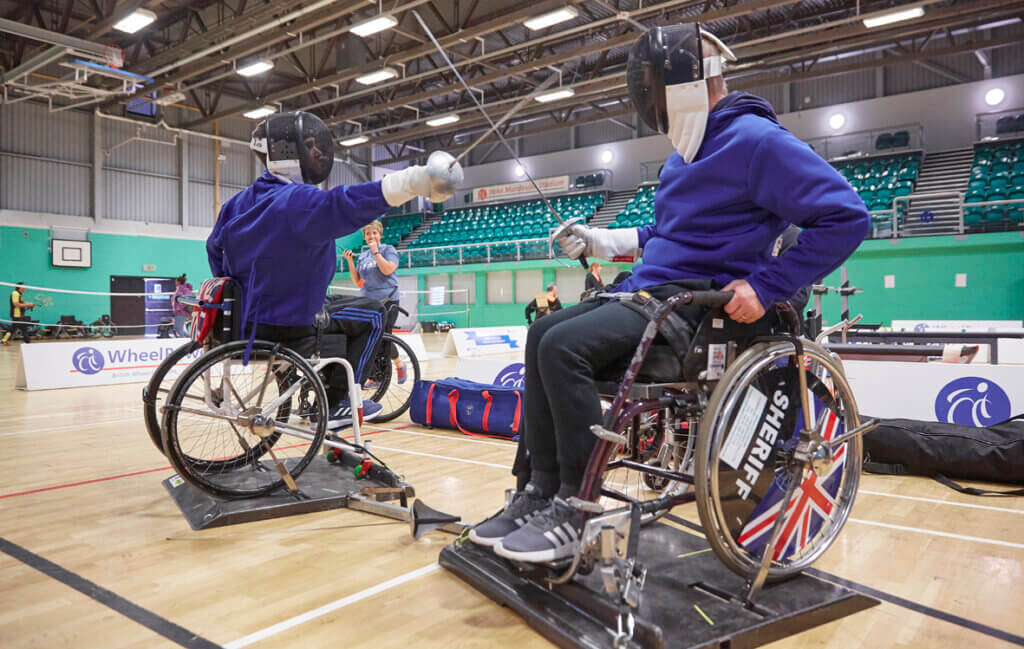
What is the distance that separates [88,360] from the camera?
7.16 meters

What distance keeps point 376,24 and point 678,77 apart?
34.7 ft

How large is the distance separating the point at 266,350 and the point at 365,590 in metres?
1.07

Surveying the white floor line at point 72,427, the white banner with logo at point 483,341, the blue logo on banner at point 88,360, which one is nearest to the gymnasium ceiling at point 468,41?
the white banner with logo at point 483,341

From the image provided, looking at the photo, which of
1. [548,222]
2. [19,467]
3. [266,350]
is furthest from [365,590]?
[548,222]

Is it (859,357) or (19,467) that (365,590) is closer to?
(19,467)

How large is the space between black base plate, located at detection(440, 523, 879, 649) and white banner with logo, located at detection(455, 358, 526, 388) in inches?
127

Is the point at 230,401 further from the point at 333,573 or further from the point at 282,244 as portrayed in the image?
the point at 333,573

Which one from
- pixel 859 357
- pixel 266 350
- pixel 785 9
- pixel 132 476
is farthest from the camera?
pixel 785 9

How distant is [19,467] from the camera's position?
132 inches

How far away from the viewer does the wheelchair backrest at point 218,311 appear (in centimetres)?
248

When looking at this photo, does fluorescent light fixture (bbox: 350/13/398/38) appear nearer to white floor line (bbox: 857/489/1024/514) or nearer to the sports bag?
the sports bag

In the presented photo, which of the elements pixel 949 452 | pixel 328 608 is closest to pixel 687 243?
pixel 328 608

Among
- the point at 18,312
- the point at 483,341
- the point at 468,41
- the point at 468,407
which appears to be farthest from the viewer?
the point at 18,312

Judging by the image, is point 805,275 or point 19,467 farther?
point 19,467
